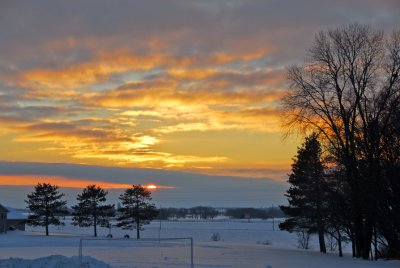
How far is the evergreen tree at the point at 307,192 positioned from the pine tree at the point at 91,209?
39.0 meters

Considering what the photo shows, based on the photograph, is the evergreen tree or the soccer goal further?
the evergreen tree

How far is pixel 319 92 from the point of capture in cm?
3928

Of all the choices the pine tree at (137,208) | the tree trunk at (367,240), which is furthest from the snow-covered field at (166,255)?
the pine tree at (137,208)

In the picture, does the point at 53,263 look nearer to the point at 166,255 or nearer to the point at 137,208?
the point at 166,255

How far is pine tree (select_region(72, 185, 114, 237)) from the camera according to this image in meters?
84.2

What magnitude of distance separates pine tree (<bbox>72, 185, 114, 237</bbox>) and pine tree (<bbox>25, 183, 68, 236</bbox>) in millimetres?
2694

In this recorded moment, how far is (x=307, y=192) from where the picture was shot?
45.9 meters

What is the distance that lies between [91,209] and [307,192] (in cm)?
4784

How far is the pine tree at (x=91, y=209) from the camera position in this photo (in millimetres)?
84188

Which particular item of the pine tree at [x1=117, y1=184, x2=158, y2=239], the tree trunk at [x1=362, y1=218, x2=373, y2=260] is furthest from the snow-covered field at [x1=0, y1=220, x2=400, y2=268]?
the pine tree at [x1=117, y1=184, x2=158, y2=239]

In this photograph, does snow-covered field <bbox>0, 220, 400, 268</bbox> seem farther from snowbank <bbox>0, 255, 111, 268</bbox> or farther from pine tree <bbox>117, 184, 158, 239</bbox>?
pine tree <bbox>117, 184, 158, 239</bbox>

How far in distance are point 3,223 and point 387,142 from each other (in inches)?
2771

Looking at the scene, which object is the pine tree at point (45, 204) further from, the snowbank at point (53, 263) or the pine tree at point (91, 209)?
the snowbank at point (53, 263)

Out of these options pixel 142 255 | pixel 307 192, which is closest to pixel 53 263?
pixel 142 255
